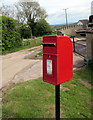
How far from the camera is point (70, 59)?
1.89 metres

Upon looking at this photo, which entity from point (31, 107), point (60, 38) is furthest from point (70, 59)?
point (31, 107)

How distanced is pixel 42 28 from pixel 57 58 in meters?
28.5

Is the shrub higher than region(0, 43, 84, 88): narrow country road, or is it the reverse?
the shrub

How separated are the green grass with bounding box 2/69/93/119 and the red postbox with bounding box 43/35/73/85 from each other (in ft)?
4.35

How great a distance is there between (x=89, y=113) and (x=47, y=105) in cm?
98

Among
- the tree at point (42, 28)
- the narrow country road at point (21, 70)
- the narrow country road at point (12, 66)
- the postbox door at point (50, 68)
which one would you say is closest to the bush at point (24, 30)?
the tree at point (42, 28)

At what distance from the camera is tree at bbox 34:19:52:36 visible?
29138 millimetres

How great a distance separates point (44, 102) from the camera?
3.20m

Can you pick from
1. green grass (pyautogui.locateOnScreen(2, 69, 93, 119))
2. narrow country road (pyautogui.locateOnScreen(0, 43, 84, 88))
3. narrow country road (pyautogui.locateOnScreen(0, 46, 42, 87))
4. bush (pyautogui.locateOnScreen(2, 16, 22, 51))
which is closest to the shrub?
bush (pyautogui.locateOnScreen(2, 16, 22, 51))

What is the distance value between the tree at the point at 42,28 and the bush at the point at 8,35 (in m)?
14.9

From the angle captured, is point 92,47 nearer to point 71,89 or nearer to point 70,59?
point 71,89

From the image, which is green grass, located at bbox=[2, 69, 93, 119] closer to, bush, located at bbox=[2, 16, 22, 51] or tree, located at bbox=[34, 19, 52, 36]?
bush, located at bbox=[2, 16, 22, 51]

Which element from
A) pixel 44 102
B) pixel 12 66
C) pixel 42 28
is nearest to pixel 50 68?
pixel 44 102

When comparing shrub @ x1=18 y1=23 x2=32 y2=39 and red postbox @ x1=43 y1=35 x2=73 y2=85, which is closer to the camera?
red postbox @ x1=43 y1=35 x2=73 y2=85
